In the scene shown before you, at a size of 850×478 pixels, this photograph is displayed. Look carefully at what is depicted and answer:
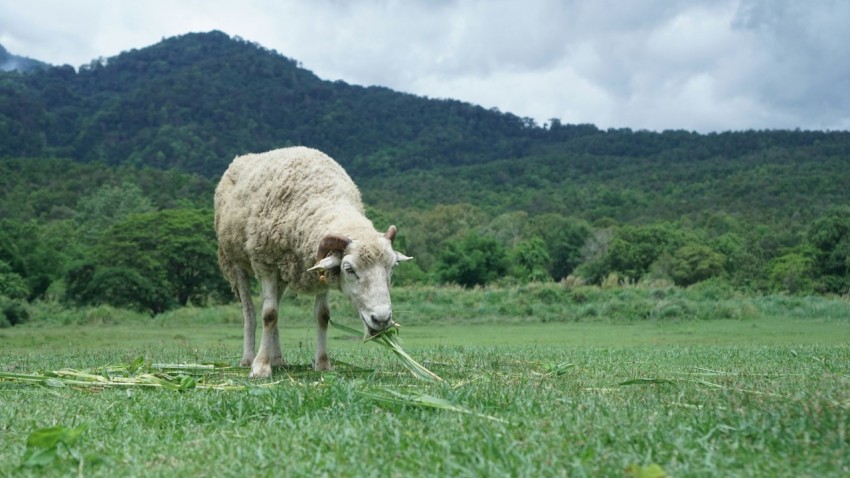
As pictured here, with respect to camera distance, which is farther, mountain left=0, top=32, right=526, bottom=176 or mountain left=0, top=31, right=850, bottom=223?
mountain left=0, top=32, right=526, bottom=176

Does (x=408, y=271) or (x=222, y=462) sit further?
(x=408, y=271)

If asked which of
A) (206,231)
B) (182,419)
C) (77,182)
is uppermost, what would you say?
(77,182)

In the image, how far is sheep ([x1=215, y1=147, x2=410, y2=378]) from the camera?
23.4 feet

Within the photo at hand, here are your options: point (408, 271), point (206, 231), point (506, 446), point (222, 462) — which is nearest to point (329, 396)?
point (222, 462)

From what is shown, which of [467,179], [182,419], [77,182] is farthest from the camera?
[467,179]

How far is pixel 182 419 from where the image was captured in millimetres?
4629

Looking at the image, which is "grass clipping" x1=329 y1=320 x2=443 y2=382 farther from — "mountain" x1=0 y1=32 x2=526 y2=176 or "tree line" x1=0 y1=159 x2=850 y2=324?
"mountain" x1=0 y1=32 x2=526 y2=176

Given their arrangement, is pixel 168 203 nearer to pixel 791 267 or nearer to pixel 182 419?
pixel 791 267

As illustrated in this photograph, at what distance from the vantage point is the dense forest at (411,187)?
42.5 metres

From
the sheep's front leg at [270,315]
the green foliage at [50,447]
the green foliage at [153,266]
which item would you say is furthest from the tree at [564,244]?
the green foliage at [50,447]

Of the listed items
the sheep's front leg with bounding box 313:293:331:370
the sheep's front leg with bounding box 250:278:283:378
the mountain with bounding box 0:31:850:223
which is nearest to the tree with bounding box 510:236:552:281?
the mountain with bounding box 0:31:850:223

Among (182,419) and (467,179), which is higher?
(467,179)

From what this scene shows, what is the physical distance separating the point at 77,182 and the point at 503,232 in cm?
4016

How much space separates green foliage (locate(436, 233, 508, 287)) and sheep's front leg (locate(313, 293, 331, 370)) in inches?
1849
